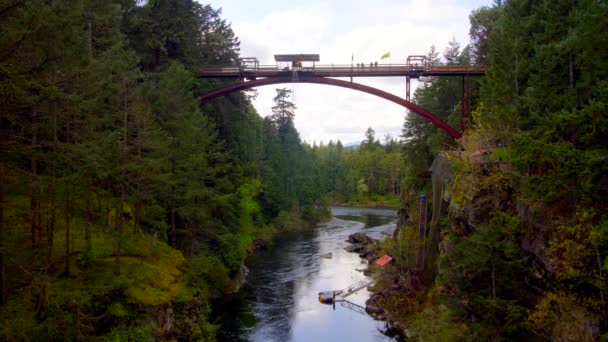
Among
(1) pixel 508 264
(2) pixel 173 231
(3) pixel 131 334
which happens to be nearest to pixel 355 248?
(2) pixel 173 231

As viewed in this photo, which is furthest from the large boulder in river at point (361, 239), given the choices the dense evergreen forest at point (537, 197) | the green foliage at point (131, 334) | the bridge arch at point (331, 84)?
the green foliage at point (131, 334)

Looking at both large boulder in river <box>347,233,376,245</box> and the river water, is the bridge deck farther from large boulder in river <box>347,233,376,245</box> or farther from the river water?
large boulder in river <box>347,233,376,245</box>

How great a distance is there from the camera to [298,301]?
25.5 metres

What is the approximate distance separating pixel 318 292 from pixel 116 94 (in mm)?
17516

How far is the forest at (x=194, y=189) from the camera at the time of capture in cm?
1028

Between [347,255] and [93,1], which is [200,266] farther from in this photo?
[347,255]

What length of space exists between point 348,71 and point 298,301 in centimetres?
1466

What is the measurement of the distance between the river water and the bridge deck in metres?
14.0

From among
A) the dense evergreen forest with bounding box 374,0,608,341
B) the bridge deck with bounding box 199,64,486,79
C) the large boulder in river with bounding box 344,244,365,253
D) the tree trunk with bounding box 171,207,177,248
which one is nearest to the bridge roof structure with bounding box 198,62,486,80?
the bridge deck with bounding box 199,64,486,79

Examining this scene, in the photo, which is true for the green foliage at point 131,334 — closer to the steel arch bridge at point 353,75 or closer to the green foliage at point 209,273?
the green foliage at point 209,273

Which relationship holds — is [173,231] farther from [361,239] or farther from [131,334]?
[361,239]

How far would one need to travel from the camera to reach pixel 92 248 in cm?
1648

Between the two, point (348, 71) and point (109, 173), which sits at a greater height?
point (348, 71)

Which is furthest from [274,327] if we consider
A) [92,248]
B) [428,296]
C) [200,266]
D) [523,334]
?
[523,334]
